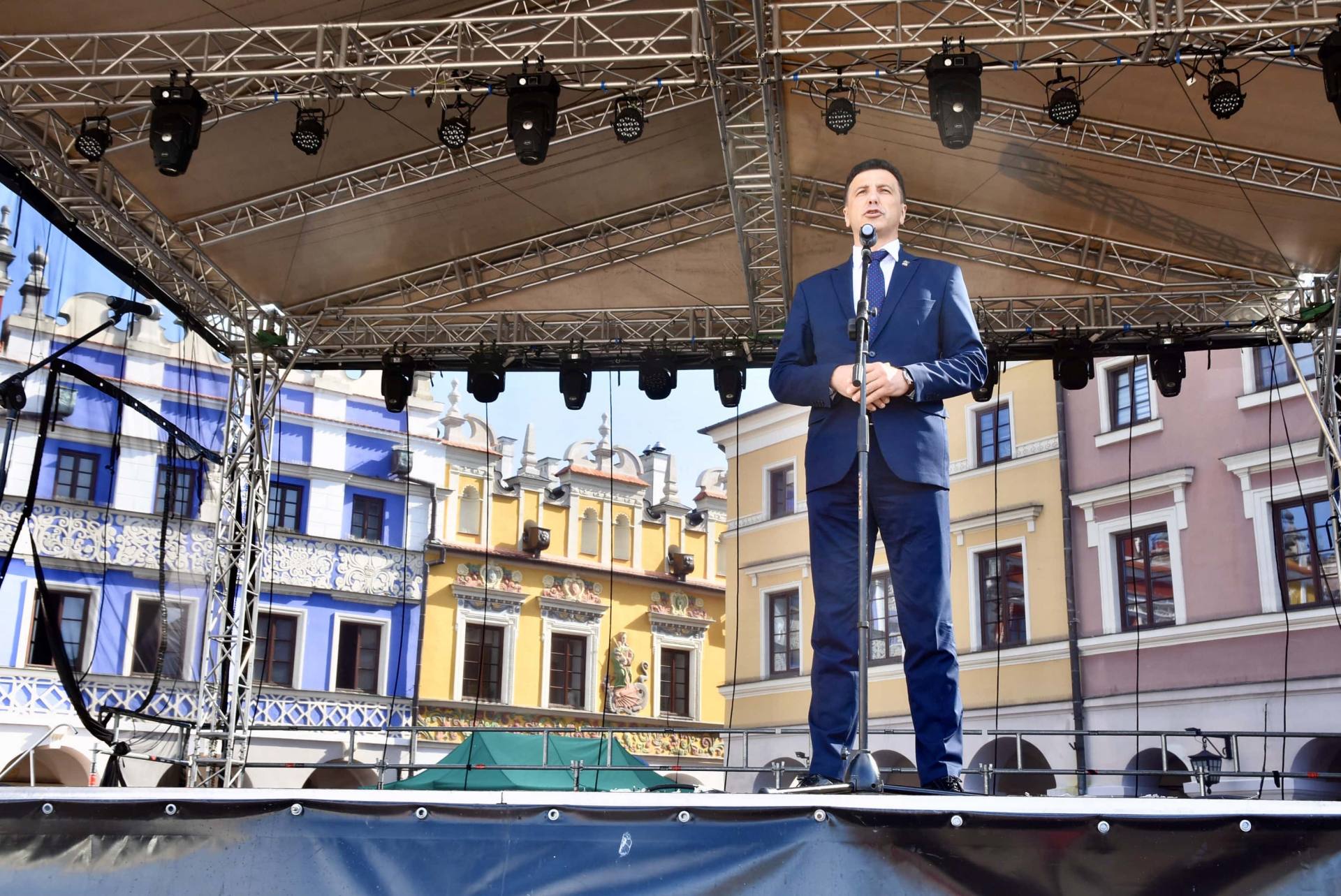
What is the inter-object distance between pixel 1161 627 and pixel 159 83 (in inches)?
567

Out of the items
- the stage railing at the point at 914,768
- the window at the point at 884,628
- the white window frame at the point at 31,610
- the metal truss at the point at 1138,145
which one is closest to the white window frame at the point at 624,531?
the window at the point at 884,628

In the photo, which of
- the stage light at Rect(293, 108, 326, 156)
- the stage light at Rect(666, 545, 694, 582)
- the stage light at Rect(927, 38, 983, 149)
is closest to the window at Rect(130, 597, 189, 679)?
the stage light at Rect(293, 108, 326, 156)

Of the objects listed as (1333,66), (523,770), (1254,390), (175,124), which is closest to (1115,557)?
(1254,390)

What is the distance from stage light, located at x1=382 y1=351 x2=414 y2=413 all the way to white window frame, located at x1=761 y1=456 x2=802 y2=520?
12.8m

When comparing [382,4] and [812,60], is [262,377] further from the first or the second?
[812,60]

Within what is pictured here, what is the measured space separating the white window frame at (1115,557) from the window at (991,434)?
2427 mm

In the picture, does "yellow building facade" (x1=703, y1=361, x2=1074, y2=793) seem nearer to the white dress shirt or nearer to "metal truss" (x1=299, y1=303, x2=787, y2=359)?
"metal truss" (x1=299, y1=303, x2=787, y2=359)

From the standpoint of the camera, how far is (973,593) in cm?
1991

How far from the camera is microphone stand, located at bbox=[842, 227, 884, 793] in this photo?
293cm

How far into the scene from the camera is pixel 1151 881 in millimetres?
2229

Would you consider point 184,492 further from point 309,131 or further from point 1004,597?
point 1004,597

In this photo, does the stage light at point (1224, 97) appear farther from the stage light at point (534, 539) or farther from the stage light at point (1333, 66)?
the stage light at point (534, 539)

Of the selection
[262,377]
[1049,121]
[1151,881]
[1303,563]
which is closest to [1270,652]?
[1303,563]

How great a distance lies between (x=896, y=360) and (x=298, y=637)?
21.6m
